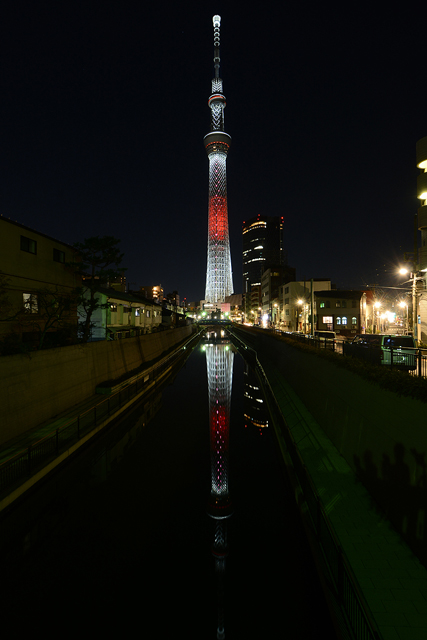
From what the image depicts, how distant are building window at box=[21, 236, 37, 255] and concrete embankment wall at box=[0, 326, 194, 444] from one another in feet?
19.6

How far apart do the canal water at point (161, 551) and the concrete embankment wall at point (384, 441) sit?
6.97ft

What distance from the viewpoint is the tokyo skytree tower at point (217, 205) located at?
125250mm

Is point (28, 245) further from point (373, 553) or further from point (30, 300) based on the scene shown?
point (373, 553)

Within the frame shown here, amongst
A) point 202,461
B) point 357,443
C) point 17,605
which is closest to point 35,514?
point 17,605

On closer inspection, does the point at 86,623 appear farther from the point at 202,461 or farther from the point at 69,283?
the point at 69,283

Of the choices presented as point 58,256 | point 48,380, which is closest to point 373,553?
point 48,380

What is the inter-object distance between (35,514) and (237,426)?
10.3 m

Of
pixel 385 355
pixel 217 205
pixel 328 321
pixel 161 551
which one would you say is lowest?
pixel 161 551

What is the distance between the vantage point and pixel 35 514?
25.7 feet

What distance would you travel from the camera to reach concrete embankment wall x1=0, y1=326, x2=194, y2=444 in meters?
10.5

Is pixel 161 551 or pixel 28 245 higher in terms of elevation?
pixel 28 245

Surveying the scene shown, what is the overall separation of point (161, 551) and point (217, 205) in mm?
128041

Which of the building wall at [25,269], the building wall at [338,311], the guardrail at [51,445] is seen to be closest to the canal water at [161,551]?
the guardrail at [51,445]

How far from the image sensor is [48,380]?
12.9 m
